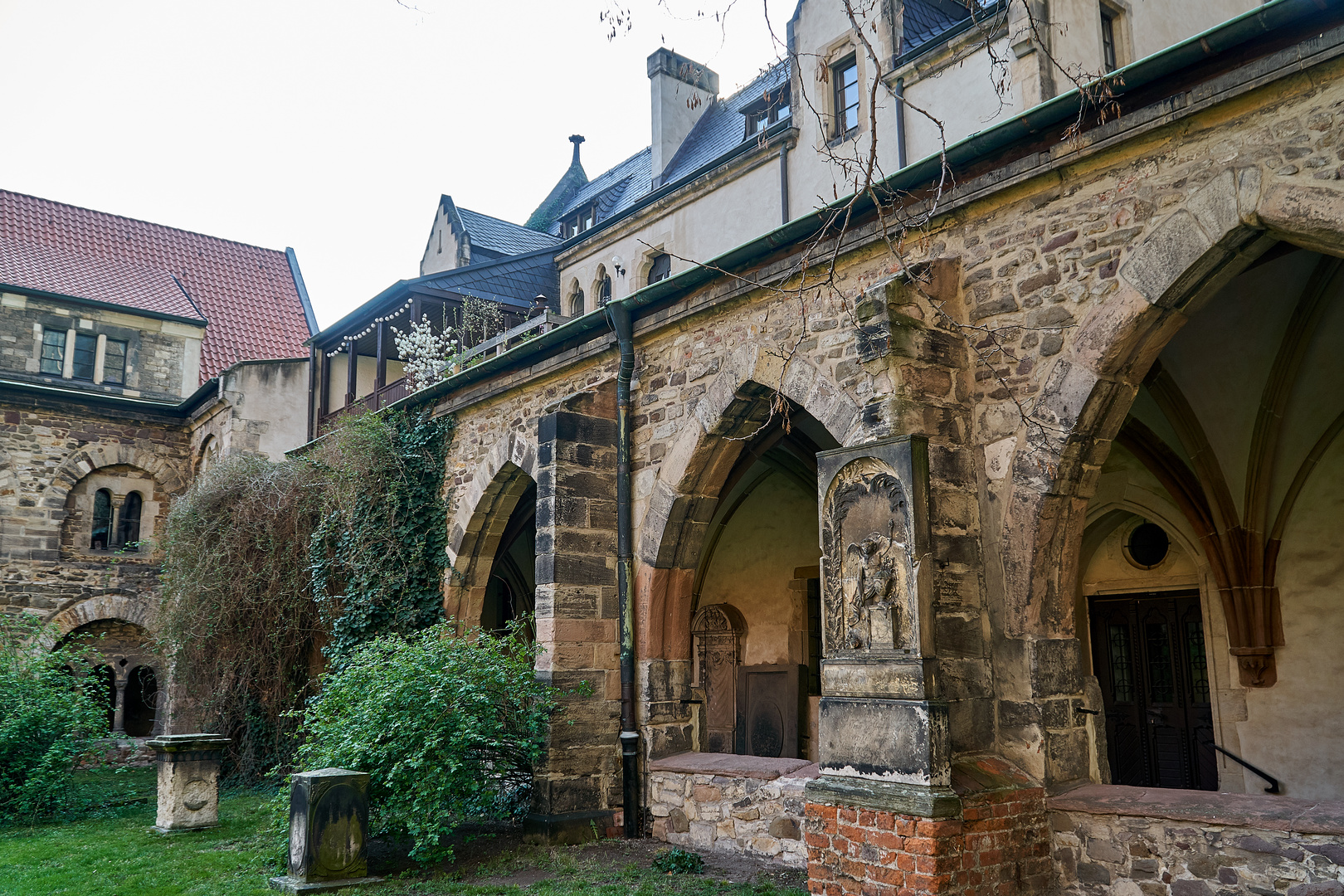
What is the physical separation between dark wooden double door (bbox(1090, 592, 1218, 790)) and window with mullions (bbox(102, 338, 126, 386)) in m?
17.0

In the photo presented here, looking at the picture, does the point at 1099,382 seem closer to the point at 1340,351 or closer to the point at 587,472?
the point at 1340,351

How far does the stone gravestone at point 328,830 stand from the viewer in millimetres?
6559

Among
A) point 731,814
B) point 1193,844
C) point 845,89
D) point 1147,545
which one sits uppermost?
point 845,89

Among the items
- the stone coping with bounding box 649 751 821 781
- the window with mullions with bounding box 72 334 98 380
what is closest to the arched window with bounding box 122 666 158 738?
the window with mullions with bounding box 72 334 98 380

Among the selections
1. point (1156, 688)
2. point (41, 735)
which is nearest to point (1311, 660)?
point (1156, 688)

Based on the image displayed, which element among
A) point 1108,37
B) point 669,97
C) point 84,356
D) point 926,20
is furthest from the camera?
point 84,356

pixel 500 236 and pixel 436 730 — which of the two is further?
pixel 500 236

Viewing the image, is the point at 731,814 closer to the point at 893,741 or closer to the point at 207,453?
the point at 893,741

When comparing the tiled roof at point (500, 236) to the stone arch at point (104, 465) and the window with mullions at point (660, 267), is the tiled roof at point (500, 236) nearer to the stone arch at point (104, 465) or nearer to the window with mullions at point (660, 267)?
the window with mullions at point (660, 267)

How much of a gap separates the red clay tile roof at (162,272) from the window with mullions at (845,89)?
1322cm

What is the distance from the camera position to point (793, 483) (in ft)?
38.7

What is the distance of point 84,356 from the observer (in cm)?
1916

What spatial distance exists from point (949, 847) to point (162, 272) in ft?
69.0

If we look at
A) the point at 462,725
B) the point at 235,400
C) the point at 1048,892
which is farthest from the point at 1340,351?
the point at 235,400
